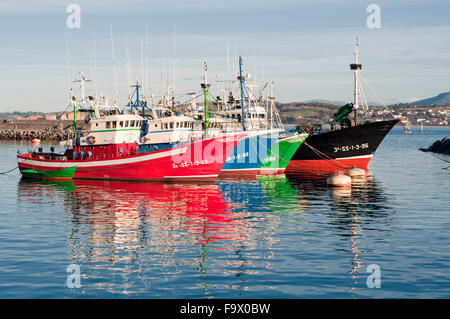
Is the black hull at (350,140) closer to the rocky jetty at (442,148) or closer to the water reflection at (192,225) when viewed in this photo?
the water reflection at (192,225)

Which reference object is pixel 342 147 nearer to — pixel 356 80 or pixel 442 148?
pixel 356 80

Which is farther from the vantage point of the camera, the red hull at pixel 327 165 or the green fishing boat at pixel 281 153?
the red hull at pixel 327 165

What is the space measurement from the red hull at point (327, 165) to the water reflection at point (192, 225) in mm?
10801

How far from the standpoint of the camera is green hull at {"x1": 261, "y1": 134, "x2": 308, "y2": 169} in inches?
2394

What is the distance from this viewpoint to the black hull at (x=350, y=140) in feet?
206

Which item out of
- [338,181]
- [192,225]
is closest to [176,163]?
[338,181]

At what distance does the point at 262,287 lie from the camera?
1800cm

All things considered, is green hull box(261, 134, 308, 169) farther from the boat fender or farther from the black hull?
the boat fender

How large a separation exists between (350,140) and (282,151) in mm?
8612

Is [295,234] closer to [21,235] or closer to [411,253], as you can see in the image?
[411,253]

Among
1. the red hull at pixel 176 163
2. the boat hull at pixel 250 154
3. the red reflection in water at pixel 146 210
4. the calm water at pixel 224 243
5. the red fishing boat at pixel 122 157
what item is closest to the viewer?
the calm water at pixel 224 243

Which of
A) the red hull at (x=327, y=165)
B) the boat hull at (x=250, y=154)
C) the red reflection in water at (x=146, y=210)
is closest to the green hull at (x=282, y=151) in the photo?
the boat hull at (x=250, y=154)

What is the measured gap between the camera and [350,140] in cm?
6294
